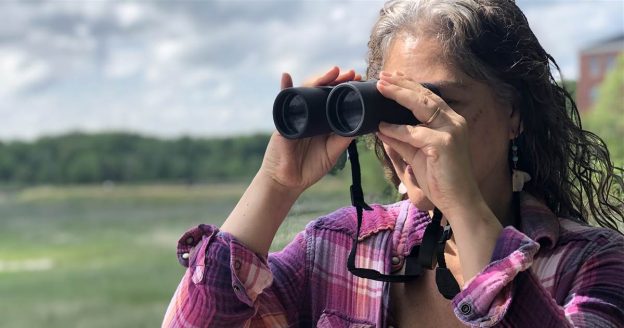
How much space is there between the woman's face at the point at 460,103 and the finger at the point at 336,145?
7 cm

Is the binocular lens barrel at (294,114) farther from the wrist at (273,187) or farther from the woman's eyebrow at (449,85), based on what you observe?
the woman's eyebrow at (449,85)

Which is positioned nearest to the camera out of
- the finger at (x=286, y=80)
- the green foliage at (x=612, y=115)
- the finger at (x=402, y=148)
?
the finger at (x=402, y=148)

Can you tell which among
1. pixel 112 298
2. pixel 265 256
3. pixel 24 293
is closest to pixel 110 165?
pixel 112 298

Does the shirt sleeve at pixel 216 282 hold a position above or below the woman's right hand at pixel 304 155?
below

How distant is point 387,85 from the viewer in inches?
42.6

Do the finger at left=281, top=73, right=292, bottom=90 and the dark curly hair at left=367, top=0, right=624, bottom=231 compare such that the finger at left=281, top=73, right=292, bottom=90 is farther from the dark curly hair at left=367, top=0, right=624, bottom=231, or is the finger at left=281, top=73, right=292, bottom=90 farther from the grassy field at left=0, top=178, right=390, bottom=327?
the grassy field at left=0, top=178, right=390, bottom=327

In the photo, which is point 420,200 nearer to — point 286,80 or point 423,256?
point 423,256

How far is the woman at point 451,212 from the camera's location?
1042 mm

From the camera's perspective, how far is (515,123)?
4.06ft

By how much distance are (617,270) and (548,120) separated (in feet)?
0.93

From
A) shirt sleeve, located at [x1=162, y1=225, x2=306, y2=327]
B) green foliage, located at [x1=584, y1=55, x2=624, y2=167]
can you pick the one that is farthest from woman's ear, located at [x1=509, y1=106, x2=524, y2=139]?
shirt sleeve, located at [x1=162, y1=225, x2=306, y2=327]

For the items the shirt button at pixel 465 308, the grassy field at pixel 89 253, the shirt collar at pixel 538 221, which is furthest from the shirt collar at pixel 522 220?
the grassy field at pixel 89 253

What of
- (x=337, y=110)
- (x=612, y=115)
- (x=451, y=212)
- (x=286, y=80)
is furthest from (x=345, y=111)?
(x=612, y=115)

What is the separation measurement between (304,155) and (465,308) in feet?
1.29
